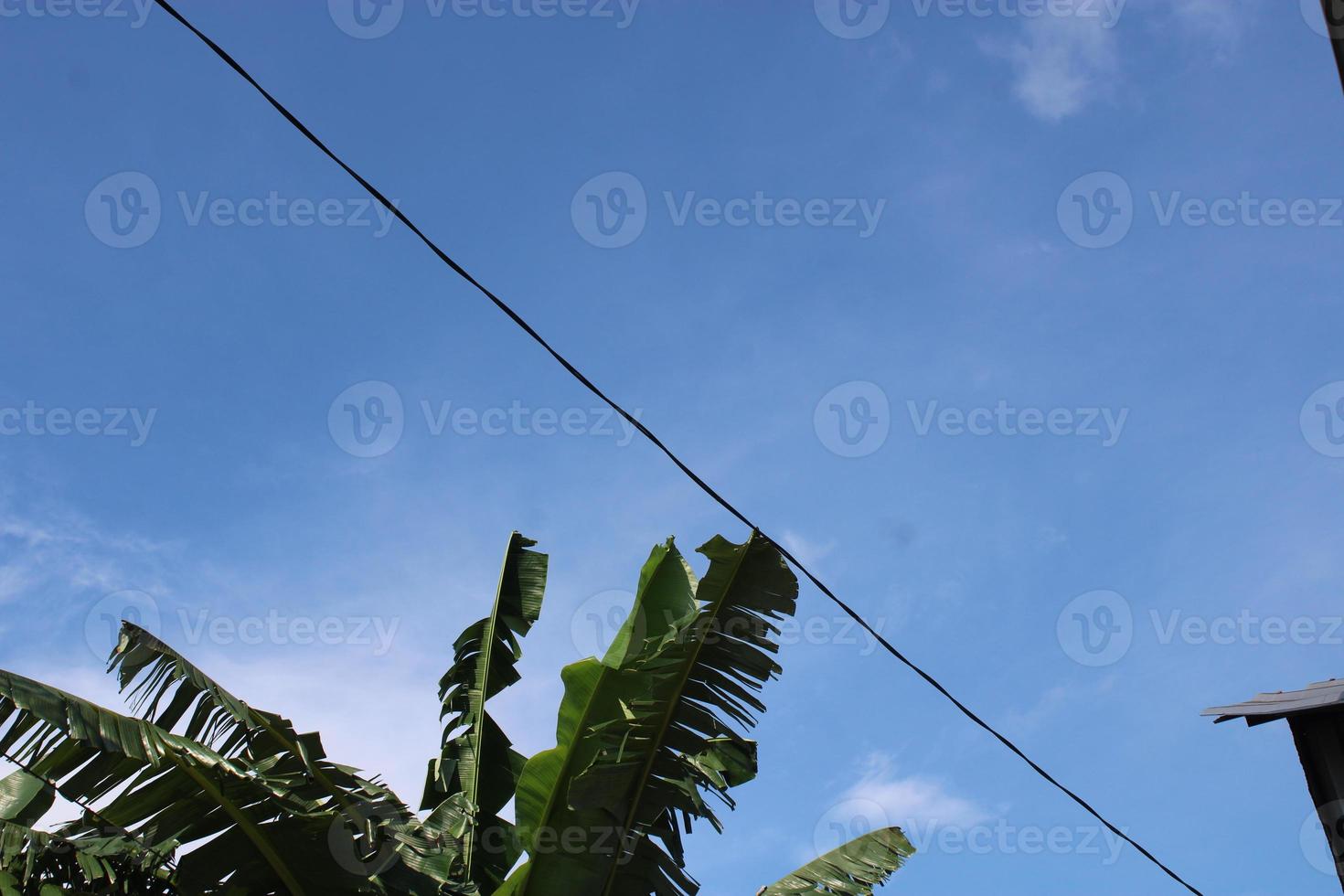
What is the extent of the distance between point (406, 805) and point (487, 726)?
5.11 feet

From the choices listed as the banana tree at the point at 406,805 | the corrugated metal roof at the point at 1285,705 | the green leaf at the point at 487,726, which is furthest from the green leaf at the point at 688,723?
the corrugated metal roof at the point at 1285,705

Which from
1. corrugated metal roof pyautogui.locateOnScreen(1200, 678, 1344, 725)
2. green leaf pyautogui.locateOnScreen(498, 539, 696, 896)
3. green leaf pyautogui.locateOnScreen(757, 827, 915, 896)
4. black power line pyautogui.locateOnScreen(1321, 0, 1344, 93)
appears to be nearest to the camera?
black power line pyautogui.locateOnScreen(1321, 0, 1344, 93)

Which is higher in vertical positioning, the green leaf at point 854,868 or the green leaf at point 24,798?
the green leaf at point 24,798

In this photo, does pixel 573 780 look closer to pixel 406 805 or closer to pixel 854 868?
pixel 406 805

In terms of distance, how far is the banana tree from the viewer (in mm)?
5812

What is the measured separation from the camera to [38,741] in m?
5.78

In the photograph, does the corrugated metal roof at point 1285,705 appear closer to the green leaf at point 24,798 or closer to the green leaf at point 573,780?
the green leaf at point 573,780

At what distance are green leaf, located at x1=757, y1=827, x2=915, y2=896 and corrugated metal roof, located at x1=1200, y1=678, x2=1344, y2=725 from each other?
2308mm

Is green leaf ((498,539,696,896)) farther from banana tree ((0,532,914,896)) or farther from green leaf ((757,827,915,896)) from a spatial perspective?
green leaf ((757,827,915,896))

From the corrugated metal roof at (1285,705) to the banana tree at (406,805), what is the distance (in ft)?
8.02

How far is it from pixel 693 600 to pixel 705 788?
1146 mm

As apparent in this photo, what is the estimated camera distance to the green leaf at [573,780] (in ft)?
20.5

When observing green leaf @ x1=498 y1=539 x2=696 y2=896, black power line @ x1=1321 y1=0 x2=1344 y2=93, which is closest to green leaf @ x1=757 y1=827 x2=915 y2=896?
green leaf @ x1=498 y1=539 x2=696 y2=896

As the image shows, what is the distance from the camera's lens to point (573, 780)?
6148 mm
